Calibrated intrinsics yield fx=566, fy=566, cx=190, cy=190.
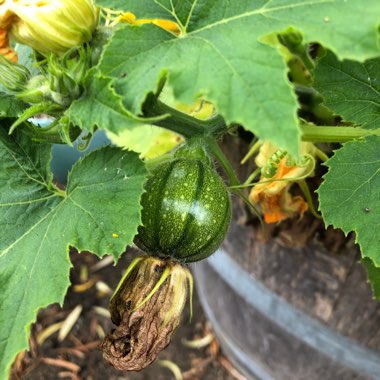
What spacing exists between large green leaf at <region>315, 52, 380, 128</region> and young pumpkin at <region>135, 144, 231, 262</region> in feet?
0.82

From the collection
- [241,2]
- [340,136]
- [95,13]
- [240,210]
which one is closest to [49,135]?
[95,13]

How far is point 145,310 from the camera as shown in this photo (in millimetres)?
939

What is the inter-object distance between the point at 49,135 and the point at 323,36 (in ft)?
1.50

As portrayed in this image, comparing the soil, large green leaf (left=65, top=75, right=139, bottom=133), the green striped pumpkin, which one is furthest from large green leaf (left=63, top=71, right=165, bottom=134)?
the soil

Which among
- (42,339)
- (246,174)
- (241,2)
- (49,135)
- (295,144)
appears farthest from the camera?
(42,339)

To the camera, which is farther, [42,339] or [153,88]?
[42,339]

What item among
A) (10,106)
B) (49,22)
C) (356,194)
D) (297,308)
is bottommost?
(297,308)

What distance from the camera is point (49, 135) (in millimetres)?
909

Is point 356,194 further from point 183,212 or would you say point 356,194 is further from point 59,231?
point 59,231

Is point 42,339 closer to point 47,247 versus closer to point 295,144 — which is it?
point 47,247

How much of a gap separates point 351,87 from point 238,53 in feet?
1.13

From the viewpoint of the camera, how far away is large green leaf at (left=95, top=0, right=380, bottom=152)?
26.1 inches

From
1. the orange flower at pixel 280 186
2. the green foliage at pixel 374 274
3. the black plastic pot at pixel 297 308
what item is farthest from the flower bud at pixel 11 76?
the black plastic pot at pixel 297 308

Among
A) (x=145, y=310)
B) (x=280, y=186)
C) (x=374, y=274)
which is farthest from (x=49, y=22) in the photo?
(x=374, y=274)
